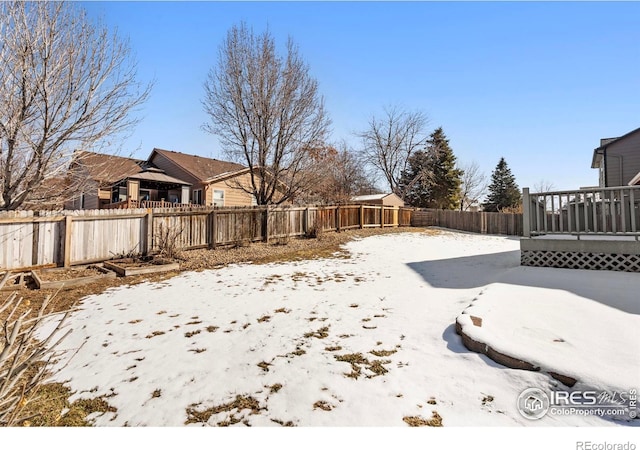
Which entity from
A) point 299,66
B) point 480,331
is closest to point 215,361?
point 480,331

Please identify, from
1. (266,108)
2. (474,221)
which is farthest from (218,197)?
(474,221)

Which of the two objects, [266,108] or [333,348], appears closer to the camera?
[333,348]

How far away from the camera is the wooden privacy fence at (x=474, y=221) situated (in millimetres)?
17688

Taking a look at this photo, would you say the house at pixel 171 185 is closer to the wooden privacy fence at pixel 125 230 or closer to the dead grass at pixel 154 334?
the wooden privacy fence at pixel 125 230

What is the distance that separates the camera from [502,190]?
34500 mm

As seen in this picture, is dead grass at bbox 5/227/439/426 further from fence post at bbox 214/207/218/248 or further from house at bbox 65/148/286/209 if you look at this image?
house at bbox 65/148/286/209

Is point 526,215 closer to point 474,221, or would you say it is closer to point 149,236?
point 149,236

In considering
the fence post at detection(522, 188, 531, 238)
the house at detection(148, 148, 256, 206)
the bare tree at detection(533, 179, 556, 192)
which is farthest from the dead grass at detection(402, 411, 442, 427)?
the bare tree at detection(533, 179, 556, 192)

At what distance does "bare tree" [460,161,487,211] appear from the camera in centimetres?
3681

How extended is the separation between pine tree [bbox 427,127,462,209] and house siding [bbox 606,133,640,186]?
15869 millimetres

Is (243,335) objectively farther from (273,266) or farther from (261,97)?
(261,97)

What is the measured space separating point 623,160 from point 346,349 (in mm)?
18443

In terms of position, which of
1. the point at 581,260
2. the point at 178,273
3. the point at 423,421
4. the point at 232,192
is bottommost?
the point at 423,421

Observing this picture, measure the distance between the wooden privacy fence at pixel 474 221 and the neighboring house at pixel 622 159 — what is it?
4507 mm
